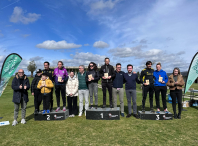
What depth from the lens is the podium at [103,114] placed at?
567 cm

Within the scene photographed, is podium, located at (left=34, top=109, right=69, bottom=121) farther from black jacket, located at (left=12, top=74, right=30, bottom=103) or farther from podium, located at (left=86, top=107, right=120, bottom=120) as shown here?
podium, located at (left=86, top=107, right=120, bottom=120)

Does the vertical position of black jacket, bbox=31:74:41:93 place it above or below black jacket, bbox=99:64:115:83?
below

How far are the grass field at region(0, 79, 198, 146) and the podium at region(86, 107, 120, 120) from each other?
0.25 m

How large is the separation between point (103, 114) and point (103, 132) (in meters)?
1.28

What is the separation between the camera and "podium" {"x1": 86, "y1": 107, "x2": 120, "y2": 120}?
223 inches

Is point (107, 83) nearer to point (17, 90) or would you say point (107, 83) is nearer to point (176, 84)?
point (176, 84)

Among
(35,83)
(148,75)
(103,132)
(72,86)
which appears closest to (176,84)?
(148,75)

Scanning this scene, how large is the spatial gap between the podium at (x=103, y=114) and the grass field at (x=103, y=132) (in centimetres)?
25

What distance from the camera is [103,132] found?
4.44 m

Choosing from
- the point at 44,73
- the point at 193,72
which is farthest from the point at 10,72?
the point at 193,72

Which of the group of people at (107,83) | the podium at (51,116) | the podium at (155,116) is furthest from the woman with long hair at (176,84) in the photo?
the podium at (51,116)

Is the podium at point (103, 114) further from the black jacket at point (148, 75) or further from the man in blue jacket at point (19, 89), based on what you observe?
the man in blue jacket at point (19, 89)

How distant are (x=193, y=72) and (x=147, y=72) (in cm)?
281

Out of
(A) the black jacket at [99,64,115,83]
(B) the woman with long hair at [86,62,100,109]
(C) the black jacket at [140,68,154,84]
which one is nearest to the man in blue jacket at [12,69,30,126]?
(B) the woman with long hair at [86,62,100,109]
